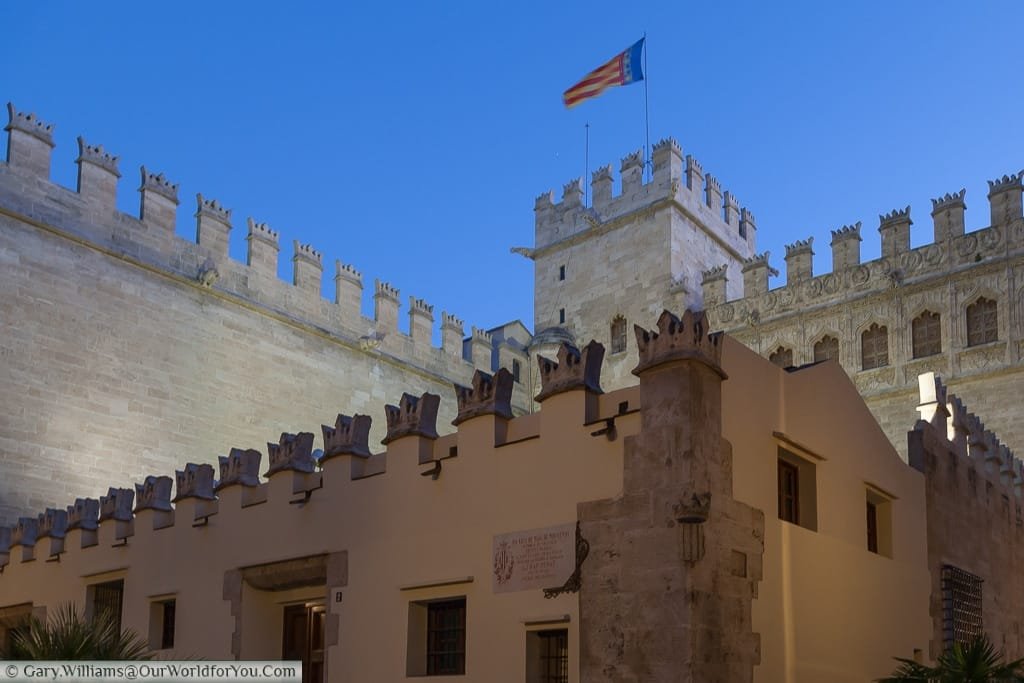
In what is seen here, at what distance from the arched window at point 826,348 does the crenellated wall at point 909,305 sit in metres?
0.14

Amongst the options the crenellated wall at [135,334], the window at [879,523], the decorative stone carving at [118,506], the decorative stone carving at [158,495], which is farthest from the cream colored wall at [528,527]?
the crenellated wall at [135,334]

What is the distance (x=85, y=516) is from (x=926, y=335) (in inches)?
696

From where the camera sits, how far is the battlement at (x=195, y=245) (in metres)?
21.3

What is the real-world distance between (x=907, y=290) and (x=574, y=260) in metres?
9.97

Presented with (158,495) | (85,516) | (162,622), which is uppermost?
(158,495)

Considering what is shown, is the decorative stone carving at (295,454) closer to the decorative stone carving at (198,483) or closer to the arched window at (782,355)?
the decorative stone carving at (198,483)

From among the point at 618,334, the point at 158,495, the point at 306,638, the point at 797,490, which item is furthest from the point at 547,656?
the point at 618,334

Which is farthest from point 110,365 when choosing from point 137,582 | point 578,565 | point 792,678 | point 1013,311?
point 1013,311

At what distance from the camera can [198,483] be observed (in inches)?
625

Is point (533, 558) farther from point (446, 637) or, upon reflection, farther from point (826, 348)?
point (826, 348)

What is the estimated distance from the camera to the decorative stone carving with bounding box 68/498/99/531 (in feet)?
58.1

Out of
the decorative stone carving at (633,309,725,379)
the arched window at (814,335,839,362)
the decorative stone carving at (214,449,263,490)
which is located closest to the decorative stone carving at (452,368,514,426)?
the decorative stone carving at (633,309,725,379)

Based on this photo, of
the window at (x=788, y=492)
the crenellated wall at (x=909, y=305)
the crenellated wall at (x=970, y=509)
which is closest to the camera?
the window at (x=788, y=492)

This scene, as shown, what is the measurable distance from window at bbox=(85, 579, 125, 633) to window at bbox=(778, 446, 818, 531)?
994cm
